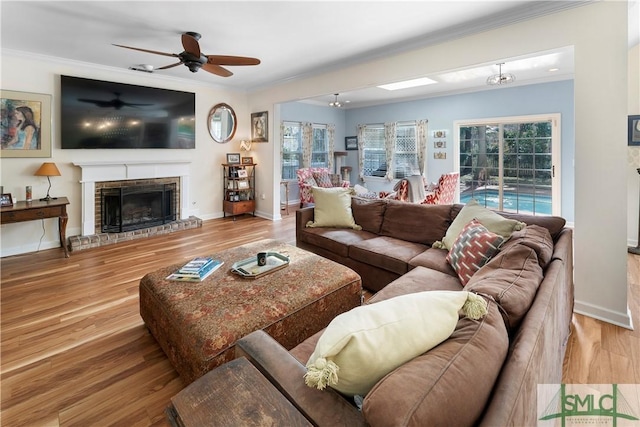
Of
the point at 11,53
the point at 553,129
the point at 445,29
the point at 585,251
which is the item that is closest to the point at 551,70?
the point at 553,129

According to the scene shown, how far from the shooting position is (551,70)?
5094 millimetres

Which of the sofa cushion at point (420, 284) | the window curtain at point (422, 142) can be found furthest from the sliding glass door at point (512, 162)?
the sofa cushion at point (420, 284)

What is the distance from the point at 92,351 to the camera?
2242 mm

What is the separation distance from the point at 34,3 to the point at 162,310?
9.86 ft

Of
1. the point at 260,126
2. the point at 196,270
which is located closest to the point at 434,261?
the point at 196,270

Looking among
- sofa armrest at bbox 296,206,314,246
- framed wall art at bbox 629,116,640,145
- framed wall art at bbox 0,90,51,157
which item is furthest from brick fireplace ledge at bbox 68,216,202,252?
framed wall art at bbox 629,116,640,145

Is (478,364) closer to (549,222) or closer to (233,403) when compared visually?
(233,403)

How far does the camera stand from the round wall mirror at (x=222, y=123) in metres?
6.20

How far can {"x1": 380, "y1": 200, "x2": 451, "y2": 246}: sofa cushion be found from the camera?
124 inches

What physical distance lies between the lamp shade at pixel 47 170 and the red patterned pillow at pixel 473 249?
497 cm

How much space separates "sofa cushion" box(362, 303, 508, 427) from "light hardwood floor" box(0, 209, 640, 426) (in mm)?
1446

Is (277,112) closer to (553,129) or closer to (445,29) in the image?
(445,29)

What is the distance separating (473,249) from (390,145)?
6.18m

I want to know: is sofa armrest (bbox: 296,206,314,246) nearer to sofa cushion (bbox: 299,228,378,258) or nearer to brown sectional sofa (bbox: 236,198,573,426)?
sofa cushion (bbox: 299,228,378,258)
